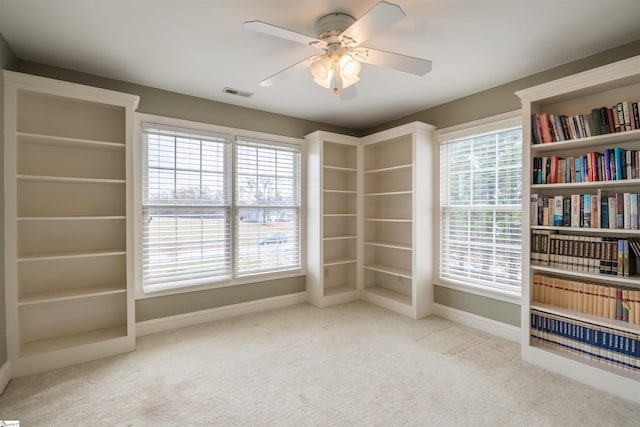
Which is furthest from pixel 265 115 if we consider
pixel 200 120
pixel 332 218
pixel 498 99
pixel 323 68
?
pixel 498 99

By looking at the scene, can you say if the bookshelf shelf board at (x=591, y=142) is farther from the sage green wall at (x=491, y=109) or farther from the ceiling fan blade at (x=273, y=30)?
the ceiling fan blade at (x=273, y=30)

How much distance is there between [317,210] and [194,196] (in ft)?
4.99

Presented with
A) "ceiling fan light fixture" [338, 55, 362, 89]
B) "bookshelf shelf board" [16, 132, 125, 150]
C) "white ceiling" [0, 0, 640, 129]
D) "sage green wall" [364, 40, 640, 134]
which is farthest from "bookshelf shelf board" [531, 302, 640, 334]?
"bookshelf shelf board" [16, 132, 125, 150]

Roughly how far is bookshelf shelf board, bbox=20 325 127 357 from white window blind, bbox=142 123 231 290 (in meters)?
0.51

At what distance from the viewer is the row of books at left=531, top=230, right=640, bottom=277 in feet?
7.15

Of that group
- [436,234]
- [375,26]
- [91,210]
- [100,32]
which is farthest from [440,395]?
[100,32]

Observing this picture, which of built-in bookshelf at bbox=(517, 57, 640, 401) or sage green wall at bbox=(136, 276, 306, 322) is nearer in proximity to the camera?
built-in bookshelf at bbox=(517, 57, 640, 401)

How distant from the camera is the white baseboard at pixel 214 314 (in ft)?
10.5

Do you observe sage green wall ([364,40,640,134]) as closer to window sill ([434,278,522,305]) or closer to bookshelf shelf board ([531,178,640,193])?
bookshelf shelf board ([531,178,640,193])

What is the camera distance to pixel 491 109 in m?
3.19

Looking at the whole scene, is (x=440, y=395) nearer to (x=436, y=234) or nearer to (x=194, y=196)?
(x=436, y=234)

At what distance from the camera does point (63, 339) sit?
8.85 feet

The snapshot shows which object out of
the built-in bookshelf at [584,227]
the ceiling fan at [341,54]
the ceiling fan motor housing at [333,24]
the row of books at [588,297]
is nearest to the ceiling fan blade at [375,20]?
the ceiling fan at [341,54]

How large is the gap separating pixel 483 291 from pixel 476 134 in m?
1.71
